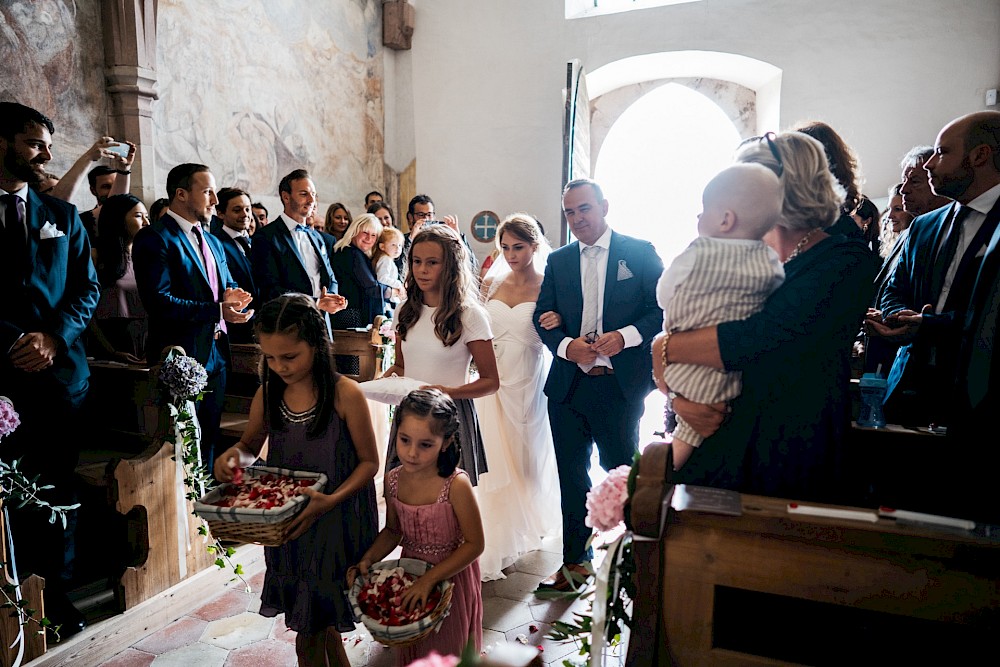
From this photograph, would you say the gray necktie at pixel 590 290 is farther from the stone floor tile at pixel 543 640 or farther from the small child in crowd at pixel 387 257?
the small child in crowd at pixel 387 257

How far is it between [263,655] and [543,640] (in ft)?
3.97

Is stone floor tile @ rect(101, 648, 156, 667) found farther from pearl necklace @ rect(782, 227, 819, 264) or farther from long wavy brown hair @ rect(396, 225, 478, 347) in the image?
pearl necklace @ rect(782, 227, 819, 264)

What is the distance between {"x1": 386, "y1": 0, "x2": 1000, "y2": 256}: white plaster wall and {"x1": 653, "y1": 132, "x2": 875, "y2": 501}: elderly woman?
24.5 feet

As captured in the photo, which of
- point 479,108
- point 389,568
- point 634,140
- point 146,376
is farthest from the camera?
point 634,140

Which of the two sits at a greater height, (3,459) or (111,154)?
(111,154)

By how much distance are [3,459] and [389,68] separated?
8.76 meters

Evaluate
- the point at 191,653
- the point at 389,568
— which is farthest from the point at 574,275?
the point at 191,653

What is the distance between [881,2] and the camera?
7781mm

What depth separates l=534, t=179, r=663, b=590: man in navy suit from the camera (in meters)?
3.20

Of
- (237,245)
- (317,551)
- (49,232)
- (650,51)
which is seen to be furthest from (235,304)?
(650,51)

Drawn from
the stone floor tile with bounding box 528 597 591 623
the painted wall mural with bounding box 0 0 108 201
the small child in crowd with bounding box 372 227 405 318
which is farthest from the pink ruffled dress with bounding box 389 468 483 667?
the painted wall mural with bounding box 0 0 108 201

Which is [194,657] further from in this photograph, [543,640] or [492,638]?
[543,640]

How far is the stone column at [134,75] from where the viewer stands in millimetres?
5543

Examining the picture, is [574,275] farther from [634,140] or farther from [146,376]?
[634,140]
